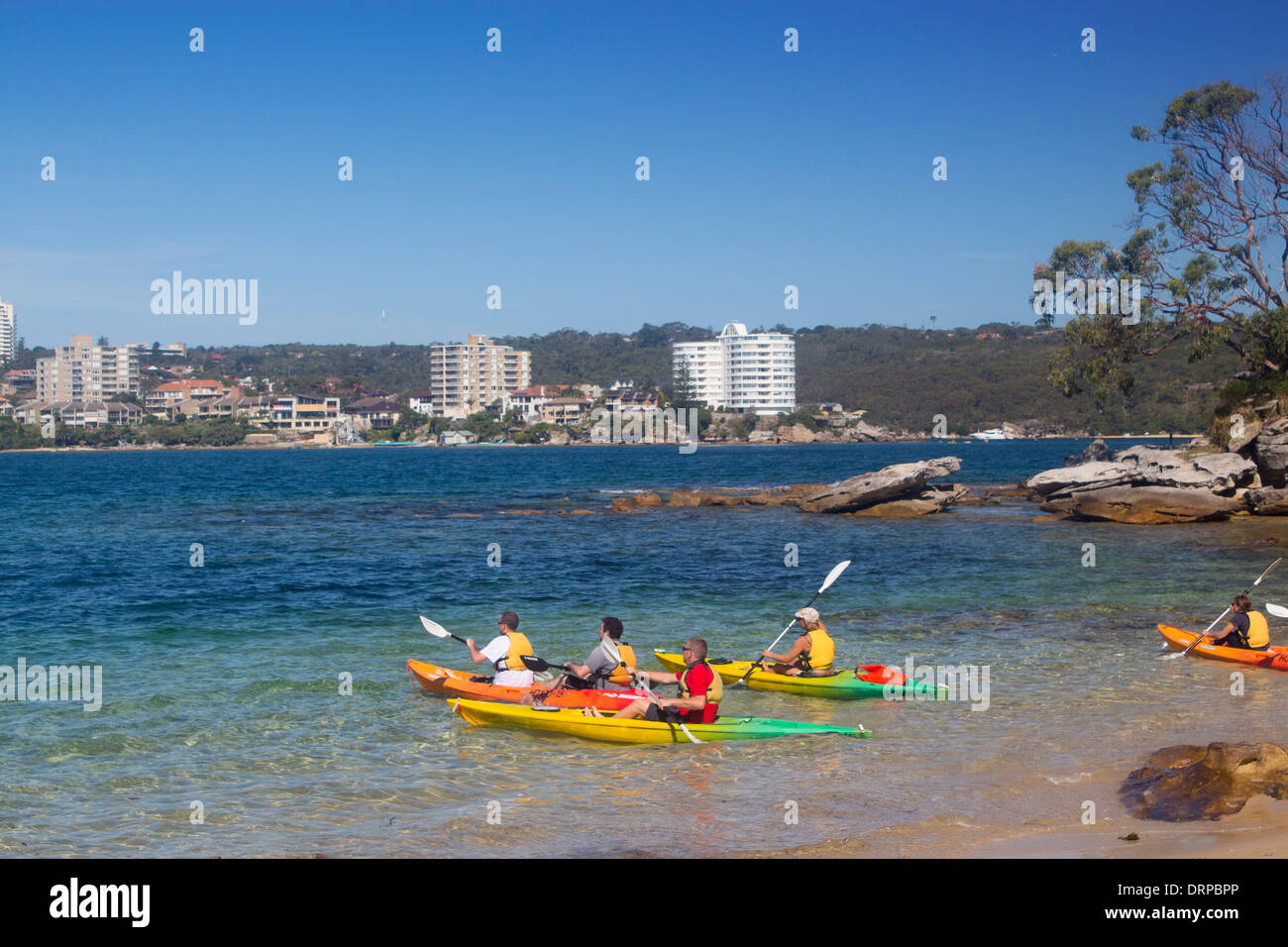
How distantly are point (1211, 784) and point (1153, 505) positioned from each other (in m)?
30.0

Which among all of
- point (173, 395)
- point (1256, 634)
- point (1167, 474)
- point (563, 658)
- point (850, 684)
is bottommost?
point (563, 658)

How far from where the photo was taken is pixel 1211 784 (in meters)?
8.34

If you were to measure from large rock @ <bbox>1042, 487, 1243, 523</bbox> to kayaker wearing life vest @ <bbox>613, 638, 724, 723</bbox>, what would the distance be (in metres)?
28.8

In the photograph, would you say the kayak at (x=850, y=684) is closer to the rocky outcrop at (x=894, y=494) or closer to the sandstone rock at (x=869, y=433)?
the rocky outcrop at (x=894, y=494)

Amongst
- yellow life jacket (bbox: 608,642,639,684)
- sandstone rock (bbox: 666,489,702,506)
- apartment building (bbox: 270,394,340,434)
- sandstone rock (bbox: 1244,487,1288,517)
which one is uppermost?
apartment building (bbox: 270,394,340,434)

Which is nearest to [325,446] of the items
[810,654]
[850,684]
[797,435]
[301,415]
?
[301,415]

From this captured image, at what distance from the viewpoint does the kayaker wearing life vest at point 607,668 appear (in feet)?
41.3

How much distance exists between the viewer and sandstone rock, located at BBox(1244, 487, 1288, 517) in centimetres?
3416

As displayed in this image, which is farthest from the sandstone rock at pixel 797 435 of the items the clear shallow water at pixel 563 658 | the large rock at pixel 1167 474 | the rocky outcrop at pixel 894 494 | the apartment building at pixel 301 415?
the clear shallow water at pixel 563 658

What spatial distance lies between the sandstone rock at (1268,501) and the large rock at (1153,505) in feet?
1.50

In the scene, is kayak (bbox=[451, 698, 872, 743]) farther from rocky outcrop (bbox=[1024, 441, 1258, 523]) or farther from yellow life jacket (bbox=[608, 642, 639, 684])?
rocky outcrop (bbox=[1024, 441, 1258, 523])

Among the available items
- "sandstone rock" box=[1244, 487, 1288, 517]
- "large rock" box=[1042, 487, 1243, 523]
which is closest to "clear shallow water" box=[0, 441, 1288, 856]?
"large rock" box=[1042, 487, 1243, 523]

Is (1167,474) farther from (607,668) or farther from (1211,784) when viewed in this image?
(1211,784)
